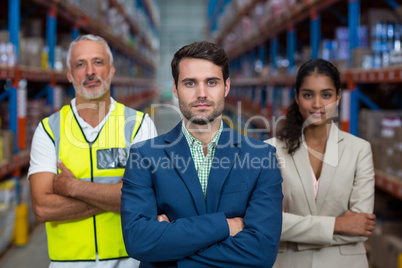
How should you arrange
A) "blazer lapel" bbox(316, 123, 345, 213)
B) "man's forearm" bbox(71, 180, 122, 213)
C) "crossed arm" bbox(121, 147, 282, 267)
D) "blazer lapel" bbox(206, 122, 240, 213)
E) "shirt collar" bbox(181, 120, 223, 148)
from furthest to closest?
"blazer lapel" bbox(316, 123, 345, 213) → "man's forearm" bbox(71, 180, 122, 213) → "shirt collar" bbox(181, 120, 223, 148) → "blazer lapel" bbox(206, 122, 240, 213) → "crossed arm" bbox(121, 147, 282, 267)

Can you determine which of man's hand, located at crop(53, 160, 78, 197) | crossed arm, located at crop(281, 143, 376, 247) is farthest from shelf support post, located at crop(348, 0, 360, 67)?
man's hand, located at crop(53, 160, 78, 197)

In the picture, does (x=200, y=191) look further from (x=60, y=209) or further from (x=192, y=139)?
(x=60, y=209)

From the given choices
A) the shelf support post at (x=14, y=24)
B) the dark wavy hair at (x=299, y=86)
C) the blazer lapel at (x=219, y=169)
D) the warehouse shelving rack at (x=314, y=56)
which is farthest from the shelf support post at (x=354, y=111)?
the shelf support post at (x=14, y=24)

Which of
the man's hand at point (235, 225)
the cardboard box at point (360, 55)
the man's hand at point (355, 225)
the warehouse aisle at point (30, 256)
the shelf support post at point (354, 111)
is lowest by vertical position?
the warehouse aisle at point (30, 256)

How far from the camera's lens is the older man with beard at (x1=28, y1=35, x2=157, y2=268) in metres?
2.01

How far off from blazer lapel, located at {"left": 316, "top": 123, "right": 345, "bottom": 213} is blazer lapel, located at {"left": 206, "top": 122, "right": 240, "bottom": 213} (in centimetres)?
62

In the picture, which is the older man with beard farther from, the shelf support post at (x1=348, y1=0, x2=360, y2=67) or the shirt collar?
the shelf support post at (x1=348, y1=0, x2=360, y2=67)

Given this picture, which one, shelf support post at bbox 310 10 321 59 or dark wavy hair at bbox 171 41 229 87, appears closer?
dark wavy hair at bbox 171 41 229 87

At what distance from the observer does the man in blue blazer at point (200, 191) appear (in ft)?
5.05

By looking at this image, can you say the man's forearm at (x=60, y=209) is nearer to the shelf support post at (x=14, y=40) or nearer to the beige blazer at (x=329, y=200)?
the beige blazer at (x=329, y=200)

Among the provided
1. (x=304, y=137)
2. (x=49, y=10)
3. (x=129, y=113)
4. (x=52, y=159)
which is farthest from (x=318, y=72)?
(x=49, y=10)

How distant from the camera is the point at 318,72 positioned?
2205 mm

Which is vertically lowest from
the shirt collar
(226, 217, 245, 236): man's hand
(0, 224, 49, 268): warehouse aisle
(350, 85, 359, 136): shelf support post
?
(0, 224, 49, 268): warehouse aisle

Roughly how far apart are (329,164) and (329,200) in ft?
0.58
